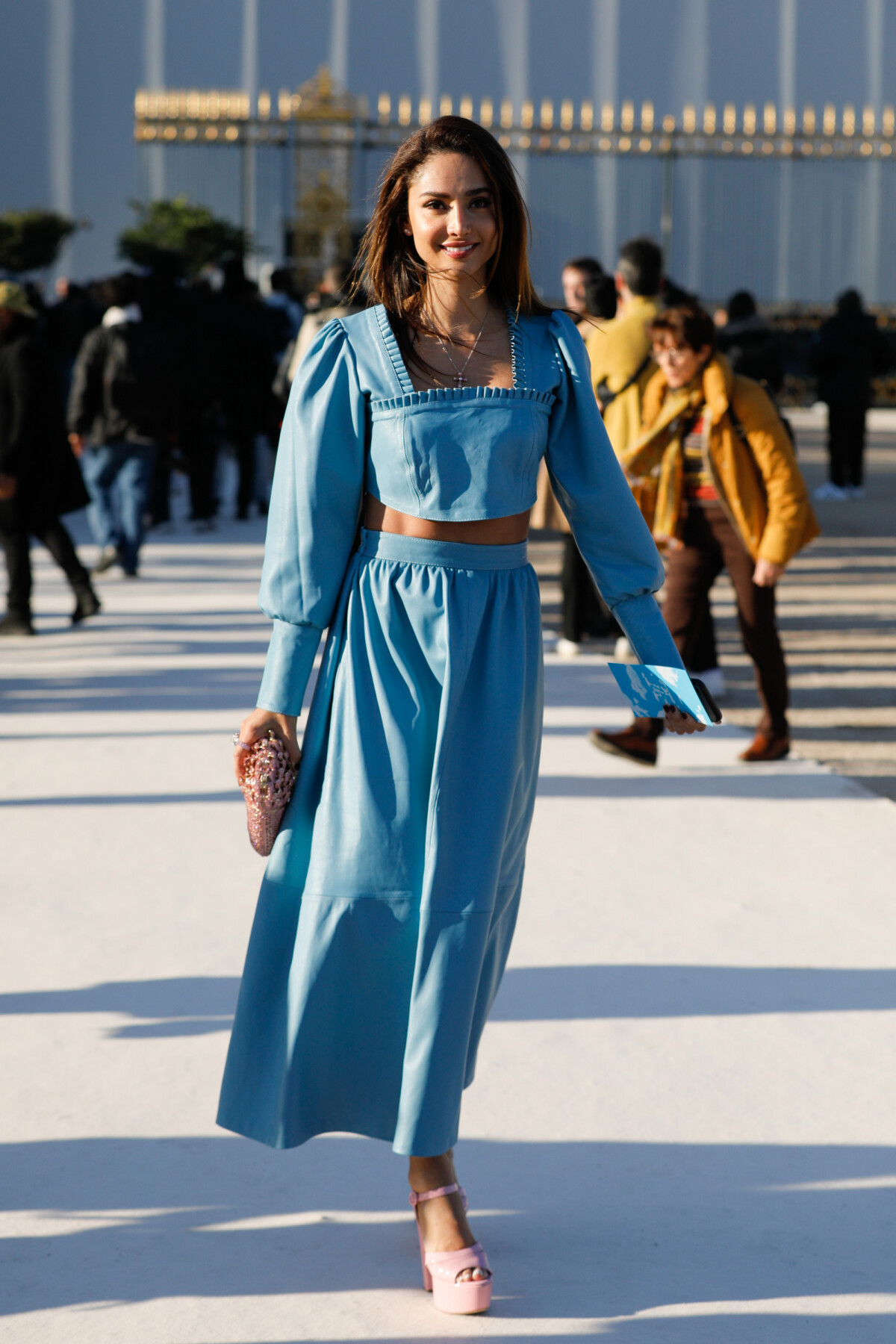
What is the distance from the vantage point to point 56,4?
2116cm

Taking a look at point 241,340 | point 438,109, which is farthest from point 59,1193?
point 438,109

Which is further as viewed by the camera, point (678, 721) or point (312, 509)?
point (678, 721)

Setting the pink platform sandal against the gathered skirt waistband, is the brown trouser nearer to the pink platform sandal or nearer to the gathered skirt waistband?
the gathered skirt waistband

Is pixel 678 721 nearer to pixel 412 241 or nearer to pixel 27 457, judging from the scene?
pixel 412 241

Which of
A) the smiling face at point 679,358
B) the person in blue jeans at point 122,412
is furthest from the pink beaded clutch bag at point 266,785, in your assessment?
the person in blue jeans at point 122,412

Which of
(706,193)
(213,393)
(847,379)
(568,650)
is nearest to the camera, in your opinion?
(568,650)

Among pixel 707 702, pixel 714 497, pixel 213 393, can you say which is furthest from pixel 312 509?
pixel 213 393

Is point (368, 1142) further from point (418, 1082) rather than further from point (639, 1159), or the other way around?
point (418, 1082)

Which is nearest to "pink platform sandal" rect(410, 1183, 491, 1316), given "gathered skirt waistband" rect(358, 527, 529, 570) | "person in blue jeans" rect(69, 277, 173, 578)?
"gathered skirt waistband" rect(358, 527, 529, 570)

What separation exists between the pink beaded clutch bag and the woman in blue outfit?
0.10 ft

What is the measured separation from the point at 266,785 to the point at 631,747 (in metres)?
3.48

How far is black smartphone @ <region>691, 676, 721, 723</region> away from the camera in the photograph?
2.58 meters

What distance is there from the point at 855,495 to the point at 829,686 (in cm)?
794

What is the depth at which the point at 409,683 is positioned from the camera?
8.28 ft
